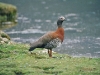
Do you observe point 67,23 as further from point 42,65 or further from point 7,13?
point 42,65

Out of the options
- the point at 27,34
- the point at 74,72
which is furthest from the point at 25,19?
the point at 74,72

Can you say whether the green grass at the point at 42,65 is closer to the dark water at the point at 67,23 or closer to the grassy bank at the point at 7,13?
the dark water at the point at 67,23

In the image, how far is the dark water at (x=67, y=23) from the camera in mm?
27927

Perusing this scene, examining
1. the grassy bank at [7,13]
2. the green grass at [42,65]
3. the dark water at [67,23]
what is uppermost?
the green grass at [42,65]

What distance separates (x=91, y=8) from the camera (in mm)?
50812

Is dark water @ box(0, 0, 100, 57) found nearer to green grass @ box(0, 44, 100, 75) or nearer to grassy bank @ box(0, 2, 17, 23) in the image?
grassy bank @ box(0, 2, 17, 23)

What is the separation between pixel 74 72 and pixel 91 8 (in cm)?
3775

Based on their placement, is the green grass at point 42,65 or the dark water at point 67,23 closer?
the green grass at point 42,65

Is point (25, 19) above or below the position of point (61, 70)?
below

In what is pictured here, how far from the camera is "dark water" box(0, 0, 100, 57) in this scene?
2793cm

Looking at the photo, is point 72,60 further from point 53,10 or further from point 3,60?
point 53,10

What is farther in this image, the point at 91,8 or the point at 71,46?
the point at 91,8

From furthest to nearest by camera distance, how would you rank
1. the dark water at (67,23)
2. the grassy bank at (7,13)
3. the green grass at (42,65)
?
1. the grassy bank at (7,13)
2. the dark water at (67,23)
3. the green grass at (42,65)

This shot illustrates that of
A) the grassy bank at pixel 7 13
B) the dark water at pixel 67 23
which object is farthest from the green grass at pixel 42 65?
the grassy bank at pixel 7 13
